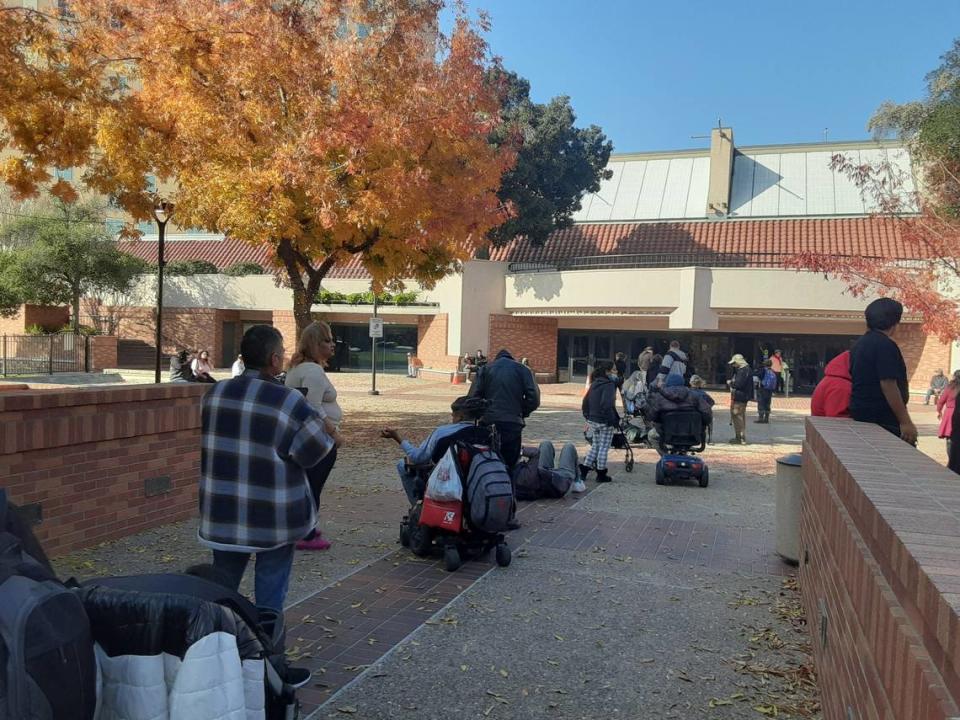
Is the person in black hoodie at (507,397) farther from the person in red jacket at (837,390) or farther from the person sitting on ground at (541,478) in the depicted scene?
the person in red jacket at (837,390)

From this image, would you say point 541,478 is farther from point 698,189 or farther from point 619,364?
point 698,189

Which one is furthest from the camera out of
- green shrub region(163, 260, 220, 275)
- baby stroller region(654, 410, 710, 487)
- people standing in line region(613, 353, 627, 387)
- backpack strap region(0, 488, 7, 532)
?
green shrub region(163, 260, 220, 275)

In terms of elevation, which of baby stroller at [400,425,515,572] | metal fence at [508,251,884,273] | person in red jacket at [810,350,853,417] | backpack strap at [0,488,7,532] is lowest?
baby stroller at [400,425,515,572]

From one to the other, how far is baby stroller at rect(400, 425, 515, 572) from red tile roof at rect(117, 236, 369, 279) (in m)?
33.2

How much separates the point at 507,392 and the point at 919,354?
89.0ft

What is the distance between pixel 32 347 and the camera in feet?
104

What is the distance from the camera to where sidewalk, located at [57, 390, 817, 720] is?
4.11 meters

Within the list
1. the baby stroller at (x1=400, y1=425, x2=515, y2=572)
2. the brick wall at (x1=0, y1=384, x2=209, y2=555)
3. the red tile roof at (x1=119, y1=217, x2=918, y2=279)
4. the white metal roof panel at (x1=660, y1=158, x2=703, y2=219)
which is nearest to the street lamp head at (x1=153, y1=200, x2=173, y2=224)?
the brick wall at (x1=0, y1=384, x2=209, y2=555)

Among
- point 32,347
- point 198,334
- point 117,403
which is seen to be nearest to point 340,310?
point 198,334

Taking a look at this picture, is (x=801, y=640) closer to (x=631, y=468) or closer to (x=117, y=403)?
(x=117, y=403)

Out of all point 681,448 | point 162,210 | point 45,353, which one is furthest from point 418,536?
point 45,353

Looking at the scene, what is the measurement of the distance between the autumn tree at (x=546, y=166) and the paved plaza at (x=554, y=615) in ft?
80.1

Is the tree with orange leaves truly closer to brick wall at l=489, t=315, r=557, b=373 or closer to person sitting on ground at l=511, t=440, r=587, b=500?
person sitting on ground at l=511, t=440, r=587, b=500

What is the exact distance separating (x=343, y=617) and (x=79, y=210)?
3476 cm
